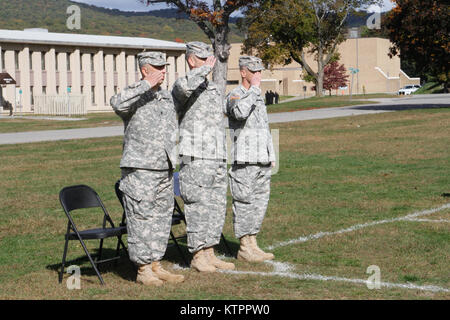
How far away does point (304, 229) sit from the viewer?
33.3 feet

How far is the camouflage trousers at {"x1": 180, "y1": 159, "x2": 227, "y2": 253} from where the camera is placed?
7.54 m

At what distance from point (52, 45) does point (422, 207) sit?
2121 inches

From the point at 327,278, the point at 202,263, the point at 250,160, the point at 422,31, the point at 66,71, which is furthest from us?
the point at 66,71

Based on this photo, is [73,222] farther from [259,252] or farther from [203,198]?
[259,252]

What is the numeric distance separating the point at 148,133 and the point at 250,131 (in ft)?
4.58

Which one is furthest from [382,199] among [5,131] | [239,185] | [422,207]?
[5,131]

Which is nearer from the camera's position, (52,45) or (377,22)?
(377,22)

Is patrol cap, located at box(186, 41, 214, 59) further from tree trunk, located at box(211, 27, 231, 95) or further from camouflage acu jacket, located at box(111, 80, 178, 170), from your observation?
tree trunk, located at box(211, 27, 231, 95)

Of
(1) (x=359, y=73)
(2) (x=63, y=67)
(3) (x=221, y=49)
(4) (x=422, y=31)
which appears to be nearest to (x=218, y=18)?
(3) (x=221, y=49)

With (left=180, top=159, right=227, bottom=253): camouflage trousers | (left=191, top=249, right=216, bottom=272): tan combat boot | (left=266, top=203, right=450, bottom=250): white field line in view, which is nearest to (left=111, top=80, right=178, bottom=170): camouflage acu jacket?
(left=180, top=159, right=227, bottom=253): camouflage trousers

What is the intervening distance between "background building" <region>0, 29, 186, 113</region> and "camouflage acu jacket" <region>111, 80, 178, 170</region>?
4828cm

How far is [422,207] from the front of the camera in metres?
11.6

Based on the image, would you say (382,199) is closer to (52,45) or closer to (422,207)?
(422,207)
